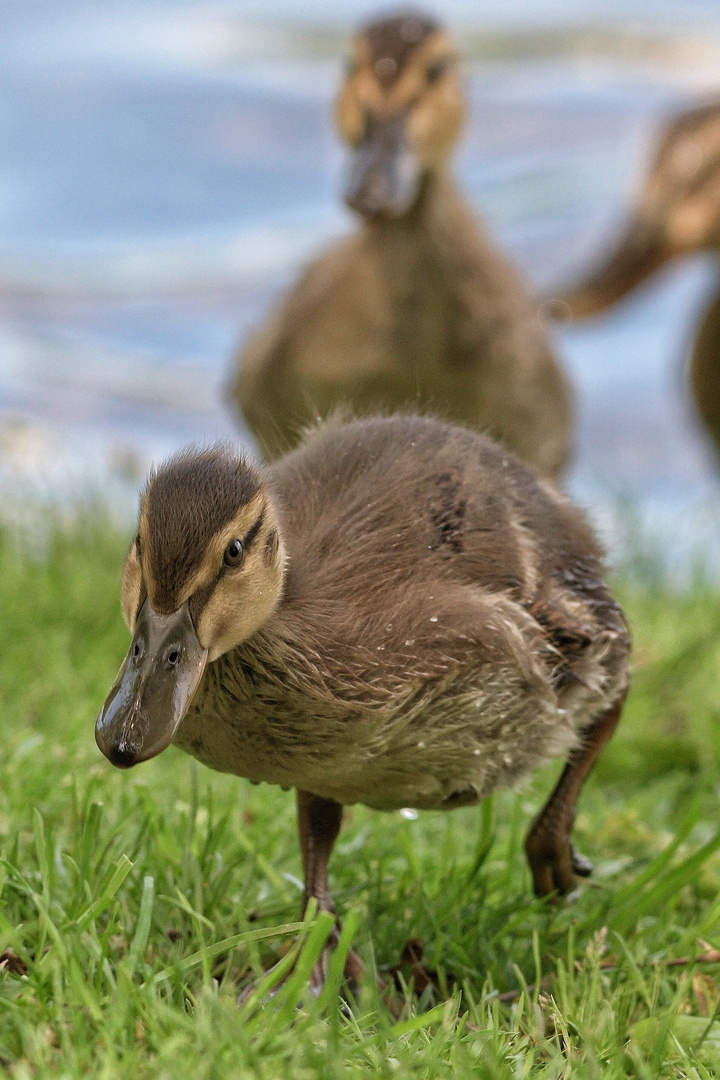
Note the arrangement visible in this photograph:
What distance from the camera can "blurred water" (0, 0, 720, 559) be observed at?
9.40m

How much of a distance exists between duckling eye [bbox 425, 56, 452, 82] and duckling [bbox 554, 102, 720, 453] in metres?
2.07

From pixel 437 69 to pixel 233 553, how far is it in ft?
13.0

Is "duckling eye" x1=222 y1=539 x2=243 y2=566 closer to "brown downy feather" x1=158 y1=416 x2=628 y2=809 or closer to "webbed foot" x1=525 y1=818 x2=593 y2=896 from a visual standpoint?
"brown downy feather" x1=158 y1=416 x2=628 y2=809

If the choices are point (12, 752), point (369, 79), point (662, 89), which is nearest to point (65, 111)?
point (662, 89)

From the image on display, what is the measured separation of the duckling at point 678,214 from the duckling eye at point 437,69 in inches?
81.6

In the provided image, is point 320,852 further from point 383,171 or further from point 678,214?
point 678,214

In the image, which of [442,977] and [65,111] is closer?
[442,977]

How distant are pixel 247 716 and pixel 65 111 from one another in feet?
28.2

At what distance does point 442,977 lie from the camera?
9.76ft

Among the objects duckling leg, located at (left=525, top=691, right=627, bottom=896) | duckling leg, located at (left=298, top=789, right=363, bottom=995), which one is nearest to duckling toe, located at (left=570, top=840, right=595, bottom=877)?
duckling leg, located at (left=525, top=691, right=627, bottom=896)

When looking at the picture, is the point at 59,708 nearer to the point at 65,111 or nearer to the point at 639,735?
the point at 639,735

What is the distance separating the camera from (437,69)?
6.03m

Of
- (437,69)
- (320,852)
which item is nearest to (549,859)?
(320,852)

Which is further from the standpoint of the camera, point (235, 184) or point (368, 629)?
point (235, 184)
